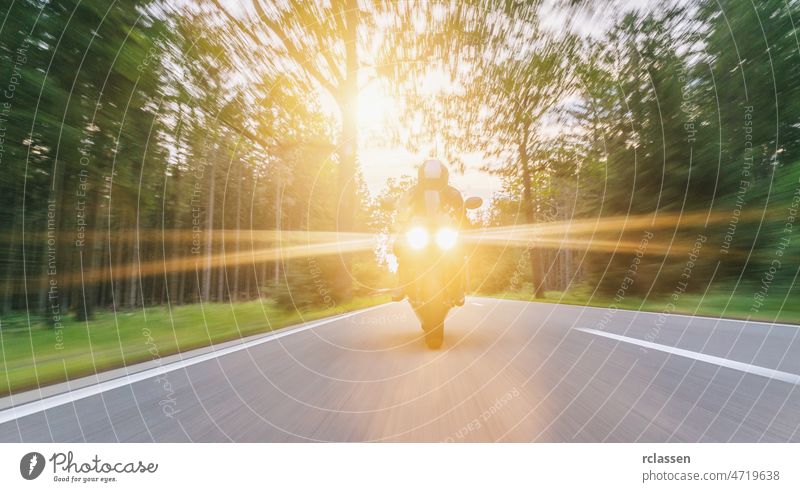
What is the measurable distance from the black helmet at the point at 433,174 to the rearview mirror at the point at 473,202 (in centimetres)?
28

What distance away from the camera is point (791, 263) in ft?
6.93

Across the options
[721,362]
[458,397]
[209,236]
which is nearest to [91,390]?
[209,236]

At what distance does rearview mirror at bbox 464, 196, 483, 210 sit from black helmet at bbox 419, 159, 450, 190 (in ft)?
0.92

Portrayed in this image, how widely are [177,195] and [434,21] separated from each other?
7.31 feet

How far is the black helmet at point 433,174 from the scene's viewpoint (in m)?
3.04

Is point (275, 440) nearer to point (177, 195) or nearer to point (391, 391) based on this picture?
point (391, 391)

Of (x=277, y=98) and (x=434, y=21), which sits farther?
(x=277, y=98)

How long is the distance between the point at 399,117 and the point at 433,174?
0.63 meters

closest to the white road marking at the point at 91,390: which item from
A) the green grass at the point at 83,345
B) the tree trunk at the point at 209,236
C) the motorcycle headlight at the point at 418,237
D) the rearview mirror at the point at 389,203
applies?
the green grass at the point at 83,345

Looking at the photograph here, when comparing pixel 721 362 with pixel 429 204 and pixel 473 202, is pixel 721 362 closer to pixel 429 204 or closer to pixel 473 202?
pixel 473 202

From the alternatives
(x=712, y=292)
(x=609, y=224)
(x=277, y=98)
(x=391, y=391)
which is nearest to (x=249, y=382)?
(x=391, y=391)

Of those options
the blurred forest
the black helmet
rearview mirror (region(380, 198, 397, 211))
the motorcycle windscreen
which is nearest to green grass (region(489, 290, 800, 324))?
the blurred forest

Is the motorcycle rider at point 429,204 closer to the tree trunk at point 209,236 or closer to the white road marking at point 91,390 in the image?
the tree trunk at point 209,236

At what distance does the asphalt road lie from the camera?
4.70 ft
